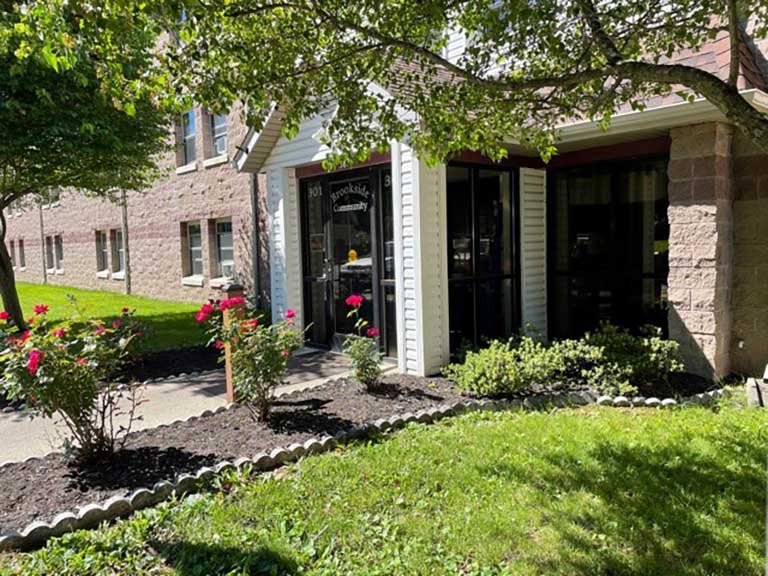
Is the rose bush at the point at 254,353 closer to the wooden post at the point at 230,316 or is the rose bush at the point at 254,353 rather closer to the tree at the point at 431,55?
the wooden post at the point at 230,316

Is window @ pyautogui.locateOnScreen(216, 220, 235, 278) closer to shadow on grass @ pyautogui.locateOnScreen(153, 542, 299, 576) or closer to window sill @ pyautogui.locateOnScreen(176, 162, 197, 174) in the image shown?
window sill @ pyautogui.locateOnScreen(176, 162, 197, 174)

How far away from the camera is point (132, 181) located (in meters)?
10.7

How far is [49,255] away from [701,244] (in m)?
24.7

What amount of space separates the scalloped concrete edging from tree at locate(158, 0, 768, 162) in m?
2.42

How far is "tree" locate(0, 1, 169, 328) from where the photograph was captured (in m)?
3.59

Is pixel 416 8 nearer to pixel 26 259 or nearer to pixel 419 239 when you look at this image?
pixel 419 239

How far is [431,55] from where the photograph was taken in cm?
405

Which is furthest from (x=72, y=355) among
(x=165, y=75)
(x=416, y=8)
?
(x=416, y=8)

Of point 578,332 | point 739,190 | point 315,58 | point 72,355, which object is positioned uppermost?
point 315,58

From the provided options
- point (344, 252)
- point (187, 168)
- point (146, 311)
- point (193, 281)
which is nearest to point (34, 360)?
point (344, 252)

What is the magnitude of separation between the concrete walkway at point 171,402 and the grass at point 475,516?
1445 millimetres

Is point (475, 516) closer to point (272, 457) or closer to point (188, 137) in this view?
point (272, 457)

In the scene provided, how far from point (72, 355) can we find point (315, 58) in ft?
10.0

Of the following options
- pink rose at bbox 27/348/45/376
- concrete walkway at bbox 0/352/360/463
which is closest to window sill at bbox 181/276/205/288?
concrete walkway at bbox 0/352/360/463
